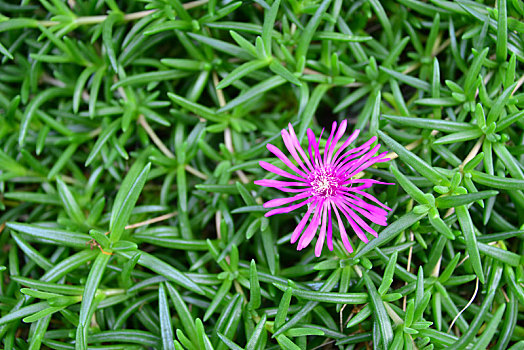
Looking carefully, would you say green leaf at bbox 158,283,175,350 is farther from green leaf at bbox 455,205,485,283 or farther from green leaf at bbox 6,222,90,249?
green leaf at bbox 455,205,485,283

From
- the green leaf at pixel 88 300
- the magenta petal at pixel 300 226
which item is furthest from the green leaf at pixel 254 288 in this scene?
the green leaf at pixel 88 300

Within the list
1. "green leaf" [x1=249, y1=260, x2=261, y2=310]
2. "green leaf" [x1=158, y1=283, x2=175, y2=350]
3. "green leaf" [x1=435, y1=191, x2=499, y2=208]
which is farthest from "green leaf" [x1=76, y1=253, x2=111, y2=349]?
"green leaf" [x1=435, y1=191, x2=499, y2=208]

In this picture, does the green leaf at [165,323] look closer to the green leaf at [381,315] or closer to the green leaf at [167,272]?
the green leaf at [167,272]

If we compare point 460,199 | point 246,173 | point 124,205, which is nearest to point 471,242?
point 460,199

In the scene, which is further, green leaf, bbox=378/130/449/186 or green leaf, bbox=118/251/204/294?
green leaf, bbox=118/251/204/294

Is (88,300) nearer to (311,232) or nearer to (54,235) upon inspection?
(54,235)

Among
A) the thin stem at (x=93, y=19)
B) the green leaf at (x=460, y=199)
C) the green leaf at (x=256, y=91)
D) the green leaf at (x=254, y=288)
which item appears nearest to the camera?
the green leaf at (x=460, y=199)

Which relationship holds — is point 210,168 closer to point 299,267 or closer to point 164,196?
point 164,196

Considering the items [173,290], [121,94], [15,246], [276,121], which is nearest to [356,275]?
[173,290]
